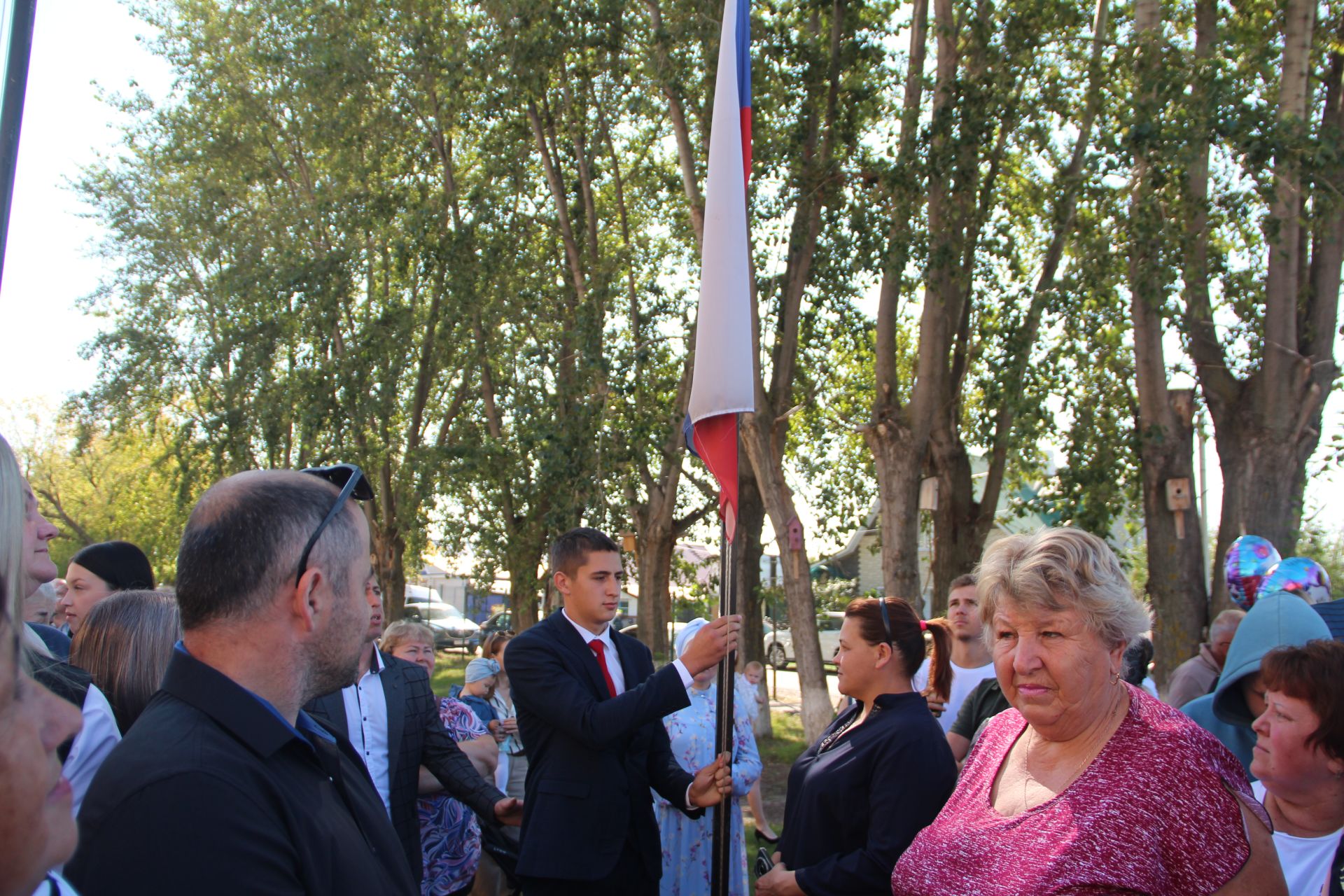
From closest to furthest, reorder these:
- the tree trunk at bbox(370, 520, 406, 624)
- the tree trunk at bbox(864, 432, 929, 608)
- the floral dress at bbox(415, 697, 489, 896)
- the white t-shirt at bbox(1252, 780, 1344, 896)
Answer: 1. the white t-shirt at bbox(1252, 780, 1344, 896)
2. the floral dress at bbox(415, 697, 489, 896)
3. the tree trunk at bbox(864, 432, 929, 608)
4. the tree trunk at bbox(370, 520, 406, 624)

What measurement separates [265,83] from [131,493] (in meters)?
25.1

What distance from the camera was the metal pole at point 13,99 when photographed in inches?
89.2

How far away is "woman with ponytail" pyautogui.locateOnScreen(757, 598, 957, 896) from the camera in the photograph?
3.51 m

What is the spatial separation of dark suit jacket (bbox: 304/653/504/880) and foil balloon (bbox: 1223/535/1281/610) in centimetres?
410

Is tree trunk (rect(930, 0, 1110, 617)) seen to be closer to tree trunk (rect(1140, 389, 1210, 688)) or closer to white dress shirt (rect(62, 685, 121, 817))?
tree trunk (rect(1140, 389, 1210, 688))

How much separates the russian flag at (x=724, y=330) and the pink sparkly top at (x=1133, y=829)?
1.81 m

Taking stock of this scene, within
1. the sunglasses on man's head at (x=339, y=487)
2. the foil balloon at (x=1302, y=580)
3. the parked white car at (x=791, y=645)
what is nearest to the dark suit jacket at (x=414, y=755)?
the sunglasses on man's head at (x=339, y=487)

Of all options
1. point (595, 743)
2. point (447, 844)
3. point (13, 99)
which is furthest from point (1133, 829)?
point (447, 844)

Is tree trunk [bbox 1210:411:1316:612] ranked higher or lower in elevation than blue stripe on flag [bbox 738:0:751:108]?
lower

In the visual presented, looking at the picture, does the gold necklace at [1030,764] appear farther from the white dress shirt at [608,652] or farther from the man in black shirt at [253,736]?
the white dress shirt at [608,652]

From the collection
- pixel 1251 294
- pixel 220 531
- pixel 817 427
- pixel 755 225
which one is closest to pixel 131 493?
pixel 817 427

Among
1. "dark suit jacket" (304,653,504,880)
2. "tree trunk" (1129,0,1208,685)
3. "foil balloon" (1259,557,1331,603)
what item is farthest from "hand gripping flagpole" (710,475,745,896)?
"tree trunk" (1129,0,1208,685)

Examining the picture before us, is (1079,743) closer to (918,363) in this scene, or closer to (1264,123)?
(1264,123)

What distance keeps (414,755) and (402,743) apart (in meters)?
0.10
